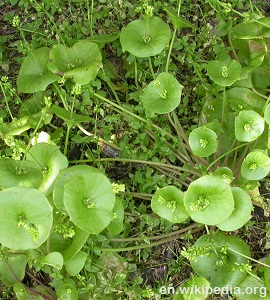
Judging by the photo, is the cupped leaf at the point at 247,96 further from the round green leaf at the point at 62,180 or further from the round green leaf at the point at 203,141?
the round green leaf at the point at 62,180

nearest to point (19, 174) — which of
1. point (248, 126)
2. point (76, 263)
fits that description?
point (76, 263)

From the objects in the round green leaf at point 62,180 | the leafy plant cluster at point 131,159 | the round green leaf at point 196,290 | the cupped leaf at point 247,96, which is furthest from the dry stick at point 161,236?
the cupped leaf at point 247,96

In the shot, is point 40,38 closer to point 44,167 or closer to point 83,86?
point 83,86

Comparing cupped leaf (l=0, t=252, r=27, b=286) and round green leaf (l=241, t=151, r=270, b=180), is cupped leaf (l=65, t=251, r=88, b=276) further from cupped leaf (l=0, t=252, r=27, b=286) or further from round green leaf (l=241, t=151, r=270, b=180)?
round green leaf (l=241, t=151, r=270, b=180)

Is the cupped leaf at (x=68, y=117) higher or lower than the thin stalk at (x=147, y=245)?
higher

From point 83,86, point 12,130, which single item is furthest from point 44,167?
point 83,86

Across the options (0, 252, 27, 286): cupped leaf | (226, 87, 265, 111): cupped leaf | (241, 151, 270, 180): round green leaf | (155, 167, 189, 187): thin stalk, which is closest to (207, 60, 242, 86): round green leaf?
(226, 87, 265, 111): cupped leaf
